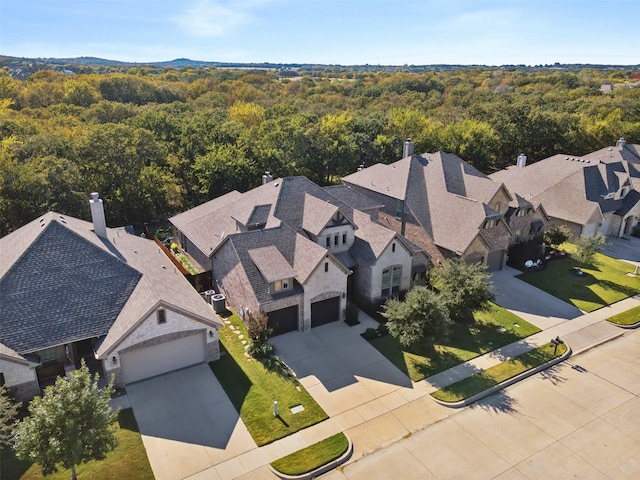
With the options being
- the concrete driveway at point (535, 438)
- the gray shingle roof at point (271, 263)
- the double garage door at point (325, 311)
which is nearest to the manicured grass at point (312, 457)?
the concrete driveway at point (535, 438)

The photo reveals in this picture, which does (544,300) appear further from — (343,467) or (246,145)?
(246,145)

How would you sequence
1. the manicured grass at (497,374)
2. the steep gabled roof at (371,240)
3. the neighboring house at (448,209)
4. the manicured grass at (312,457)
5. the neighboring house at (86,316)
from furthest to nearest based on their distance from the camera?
1. the neighboring house at (448,209)
2. the steep gabled roof at (371,240)
3. the manicured grass at (497,374)
4. the neighboring house at (86,316)
5. the manicured grass at (312,457)

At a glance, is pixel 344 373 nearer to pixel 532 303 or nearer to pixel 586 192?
pixel 532 303

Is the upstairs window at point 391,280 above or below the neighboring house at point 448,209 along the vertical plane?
below

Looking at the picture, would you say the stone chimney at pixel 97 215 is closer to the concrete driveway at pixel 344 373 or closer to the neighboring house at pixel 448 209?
the concrete driveway at pixel 344 373

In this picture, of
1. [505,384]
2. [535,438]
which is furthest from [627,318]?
[535,438]

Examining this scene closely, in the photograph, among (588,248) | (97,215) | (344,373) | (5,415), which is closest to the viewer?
(5,415)

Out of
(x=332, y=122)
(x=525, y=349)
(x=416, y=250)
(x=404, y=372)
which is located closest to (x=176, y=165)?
(x=332, y=122)
